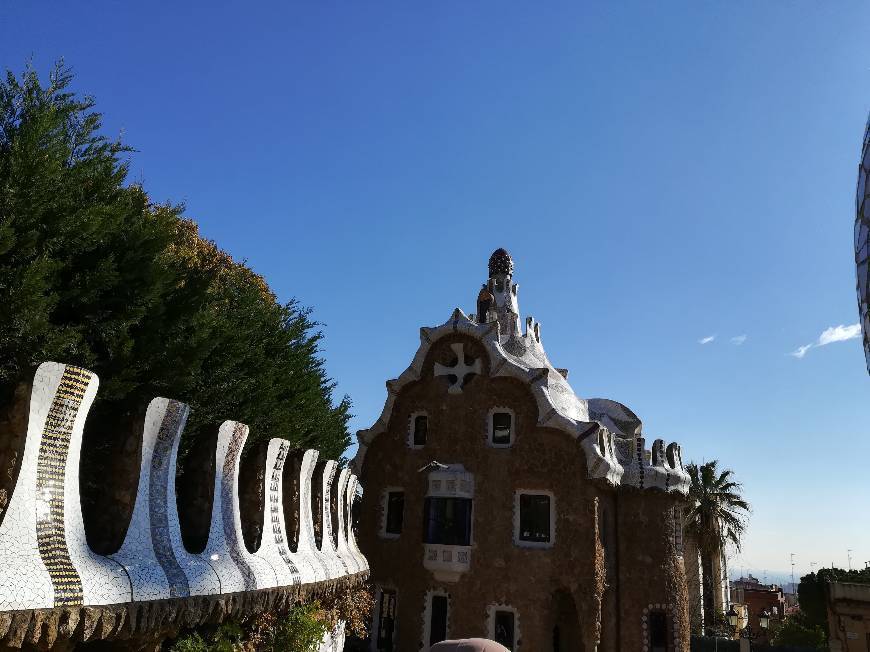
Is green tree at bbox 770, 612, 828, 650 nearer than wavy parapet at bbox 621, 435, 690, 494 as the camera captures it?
No

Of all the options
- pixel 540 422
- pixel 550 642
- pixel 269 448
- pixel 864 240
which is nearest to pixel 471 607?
pixel 550 642

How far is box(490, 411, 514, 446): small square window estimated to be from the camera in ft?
68.0

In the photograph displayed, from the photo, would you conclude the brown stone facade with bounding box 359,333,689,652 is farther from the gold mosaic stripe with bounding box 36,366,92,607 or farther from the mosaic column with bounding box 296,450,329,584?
the gold mosaic stripe with bounding box 36,366,92,607

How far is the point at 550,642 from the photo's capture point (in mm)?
18484

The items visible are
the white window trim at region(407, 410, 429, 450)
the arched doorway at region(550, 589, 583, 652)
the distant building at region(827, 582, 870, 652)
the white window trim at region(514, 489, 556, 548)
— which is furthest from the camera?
the distant building at region(827, 582, 870, 652)

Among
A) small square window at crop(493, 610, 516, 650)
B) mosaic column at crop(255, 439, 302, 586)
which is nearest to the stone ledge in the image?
mosaic column at crop(255, 439, 302, 586)

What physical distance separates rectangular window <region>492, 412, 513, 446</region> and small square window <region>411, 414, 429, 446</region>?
2463mm

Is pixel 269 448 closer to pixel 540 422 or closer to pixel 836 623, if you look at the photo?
pixel 540 422

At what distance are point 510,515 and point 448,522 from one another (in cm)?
209

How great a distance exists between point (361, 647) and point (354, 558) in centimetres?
551

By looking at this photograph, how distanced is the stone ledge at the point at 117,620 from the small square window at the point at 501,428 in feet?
38.2

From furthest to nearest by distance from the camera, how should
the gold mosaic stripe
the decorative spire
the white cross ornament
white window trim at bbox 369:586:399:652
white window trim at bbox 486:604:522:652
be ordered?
1. the decorative spire
2. the white cross ornament
3. white window trim at bbox 369:586:399:652
4. white window trim at bbox 486:604:522:652
5. the gold mosaic stripe

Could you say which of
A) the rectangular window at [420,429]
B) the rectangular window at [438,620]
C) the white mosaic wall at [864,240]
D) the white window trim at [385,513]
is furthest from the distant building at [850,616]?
the white mosaic wall at [864,240]

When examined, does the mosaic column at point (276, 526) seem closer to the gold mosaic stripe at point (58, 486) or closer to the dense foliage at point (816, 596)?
the gold mosaic stripe at point (58, 486)
